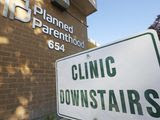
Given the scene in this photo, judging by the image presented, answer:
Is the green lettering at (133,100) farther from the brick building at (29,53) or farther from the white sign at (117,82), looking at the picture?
the brick building at (29,53)

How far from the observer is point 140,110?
0.77 meters

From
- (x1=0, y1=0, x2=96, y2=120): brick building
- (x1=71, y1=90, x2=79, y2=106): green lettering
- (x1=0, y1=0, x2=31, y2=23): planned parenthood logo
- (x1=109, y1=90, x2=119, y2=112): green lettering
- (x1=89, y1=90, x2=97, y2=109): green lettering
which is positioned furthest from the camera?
(x1=0, y1=0, x2=31, y2=23): planned parenthood logo

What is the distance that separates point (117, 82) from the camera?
880 millimetres

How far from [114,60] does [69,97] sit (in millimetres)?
496

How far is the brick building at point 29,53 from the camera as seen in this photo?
2.67m

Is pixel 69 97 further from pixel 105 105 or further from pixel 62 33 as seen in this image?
pixel 62 33

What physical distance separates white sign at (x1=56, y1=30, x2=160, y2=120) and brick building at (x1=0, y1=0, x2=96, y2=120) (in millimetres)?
→ 1913

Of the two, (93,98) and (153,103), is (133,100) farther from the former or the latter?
(93,98)

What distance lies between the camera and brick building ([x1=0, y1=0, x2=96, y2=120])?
2.67 meters

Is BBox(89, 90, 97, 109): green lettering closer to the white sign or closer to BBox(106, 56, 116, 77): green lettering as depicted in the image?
the white sign

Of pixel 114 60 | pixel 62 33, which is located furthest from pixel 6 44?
pixel 114 60

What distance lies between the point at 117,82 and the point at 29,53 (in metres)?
2.68

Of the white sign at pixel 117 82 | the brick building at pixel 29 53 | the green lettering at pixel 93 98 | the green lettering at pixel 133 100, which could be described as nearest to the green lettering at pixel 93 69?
the white sign at pixel 117 82

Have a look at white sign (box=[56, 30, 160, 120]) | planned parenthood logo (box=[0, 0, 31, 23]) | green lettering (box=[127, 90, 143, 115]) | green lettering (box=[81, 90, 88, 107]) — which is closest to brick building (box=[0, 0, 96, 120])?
planned parenthood logo (box=[0, 0, 31, 23])
